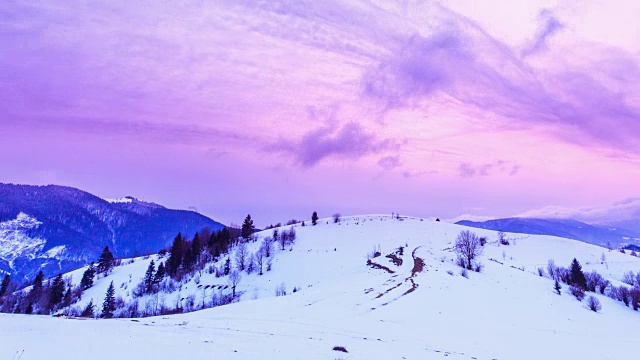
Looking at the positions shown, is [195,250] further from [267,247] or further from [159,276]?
[267,247]

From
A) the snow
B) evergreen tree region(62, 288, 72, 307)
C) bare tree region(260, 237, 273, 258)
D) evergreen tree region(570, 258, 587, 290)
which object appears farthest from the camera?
bare tree region(260, 237, 273, 258)

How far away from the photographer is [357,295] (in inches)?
1355

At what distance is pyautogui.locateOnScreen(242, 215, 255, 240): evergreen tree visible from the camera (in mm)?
148800

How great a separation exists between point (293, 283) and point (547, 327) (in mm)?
68368

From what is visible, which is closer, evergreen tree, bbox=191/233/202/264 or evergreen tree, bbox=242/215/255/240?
evergreen tree, bbox=191/233/202/264

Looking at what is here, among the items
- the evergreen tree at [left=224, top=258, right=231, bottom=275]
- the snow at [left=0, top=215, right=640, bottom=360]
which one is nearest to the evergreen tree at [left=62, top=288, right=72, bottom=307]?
the evergreen tree at [left=224, top=258, right=231, bottom=275]

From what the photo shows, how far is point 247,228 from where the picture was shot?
150500 millimetres

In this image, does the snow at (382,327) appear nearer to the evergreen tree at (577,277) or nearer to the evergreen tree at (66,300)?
the evergreen tree at (577,277)

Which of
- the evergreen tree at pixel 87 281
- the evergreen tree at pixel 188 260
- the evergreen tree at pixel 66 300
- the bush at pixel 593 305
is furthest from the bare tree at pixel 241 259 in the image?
the bush at pixel 593 305

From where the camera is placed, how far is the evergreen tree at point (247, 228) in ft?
488

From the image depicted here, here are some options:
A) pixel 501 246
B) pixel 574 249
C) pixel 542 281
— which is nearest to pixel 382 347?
pixel 542 281

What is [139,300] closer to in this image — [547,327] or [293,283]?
[293,283]

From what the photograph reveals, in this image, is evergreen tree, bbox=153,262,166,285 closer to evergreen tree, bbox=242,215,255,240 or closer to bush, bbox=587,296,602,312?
evergreen tree, bbox=242,215,255,240

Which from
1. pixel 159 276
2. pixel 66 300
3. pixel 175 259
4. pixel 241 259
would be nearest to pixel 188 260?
pixel 175 259
